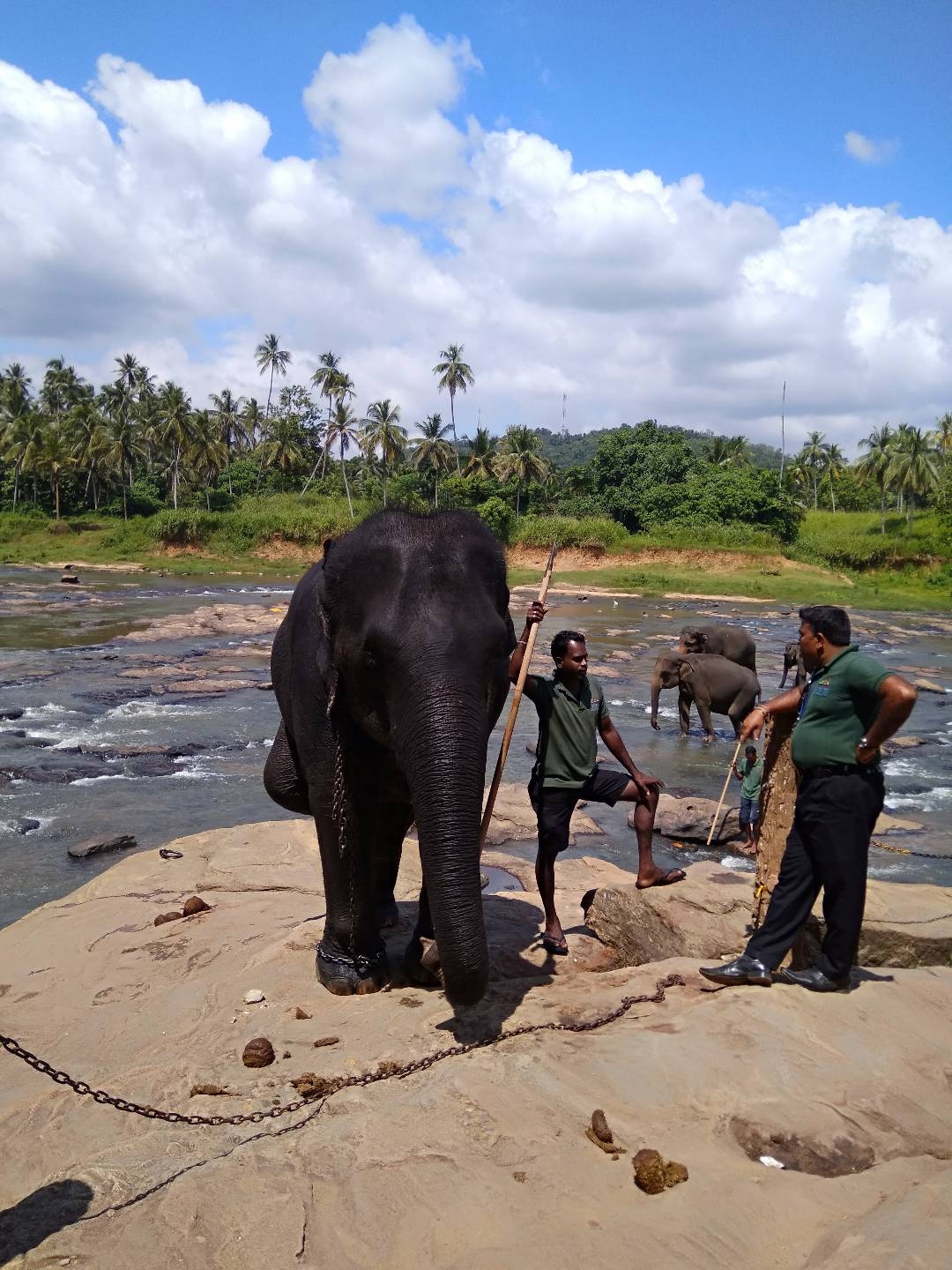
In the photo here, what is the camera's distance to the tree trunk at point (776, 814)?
566cm

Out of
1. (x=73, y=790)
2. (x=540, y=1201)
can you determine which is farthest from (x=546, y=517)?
(x=540, y=1201)

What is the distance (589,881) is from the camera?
884cm

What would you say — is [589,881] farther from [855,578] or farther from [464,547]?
[855,578]

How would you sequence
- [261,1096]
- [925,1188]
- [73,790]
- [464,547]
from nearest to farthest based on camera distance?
[925,1188] < [261,1096] < [464,547] < [73,790]

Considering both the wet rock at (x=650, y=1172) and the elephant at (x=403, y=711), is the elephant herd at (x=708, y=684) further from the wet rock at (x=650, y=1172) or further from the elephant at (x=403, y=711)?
the wet rock at (x=650, y=1172)

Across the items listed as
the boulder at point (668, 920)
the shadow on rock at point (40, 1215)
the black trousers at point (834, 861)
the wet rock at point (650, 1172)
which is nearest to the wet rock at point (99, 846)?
the boulder at point (668, 920)

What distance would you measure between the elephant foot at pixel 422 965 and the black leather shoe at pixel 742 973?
1.53 meters

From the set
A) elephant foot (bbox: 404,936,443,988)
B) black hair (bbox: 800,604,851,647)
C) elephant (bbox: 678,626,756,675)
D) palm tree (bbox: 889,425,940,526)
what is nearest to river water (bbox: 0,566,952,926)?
elephant (bbox: 678,626,756,675)

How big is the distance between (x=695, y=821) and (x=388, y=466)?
238ft

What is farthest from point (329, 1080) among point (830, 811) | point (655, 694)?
point (655, 694)

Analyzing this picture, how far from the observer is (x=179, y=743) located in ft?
52.9

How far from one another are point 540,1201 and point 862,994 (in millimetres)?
2224

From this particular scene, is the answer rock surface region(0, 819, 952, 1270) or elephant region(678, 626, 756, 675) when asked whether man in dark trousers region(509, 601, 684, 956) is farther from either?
elephant region(678, 626, 756, 675)

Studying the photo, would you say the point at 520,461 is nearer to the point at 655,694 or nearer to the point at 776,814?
the point at 655,694
